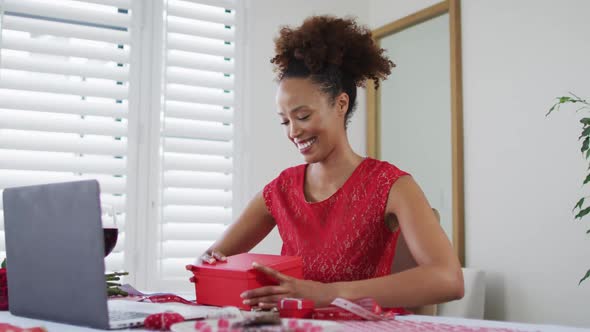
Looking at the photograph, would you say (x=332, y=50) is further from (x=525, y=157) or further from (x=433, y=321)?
(x=525, y=157)

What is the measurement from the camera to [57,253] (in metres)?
0.79

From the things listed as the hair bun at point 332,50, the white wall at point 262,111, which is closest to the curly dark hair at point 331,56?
the hair bun at point 332,50

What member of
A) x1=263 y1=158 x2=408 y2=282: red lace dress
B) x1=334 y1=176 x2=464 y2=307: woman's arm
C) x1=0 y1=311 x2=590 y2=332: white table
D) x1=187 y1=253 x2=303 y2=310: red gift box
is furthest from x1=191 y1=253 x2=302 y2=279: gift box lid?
x1=263 y1=158 x2=408 y2=282: red lace dress

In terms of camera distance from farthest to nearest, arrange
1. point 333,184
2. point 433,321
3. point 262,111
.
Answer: point 262,111
point 333,184
point 433,321

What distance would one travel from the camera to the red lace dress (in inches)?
58.5

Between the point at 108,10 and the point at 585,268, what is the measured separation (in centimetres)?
275

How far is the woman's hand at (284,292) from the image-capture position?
96cm

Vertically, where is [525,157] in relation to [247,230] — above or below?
above

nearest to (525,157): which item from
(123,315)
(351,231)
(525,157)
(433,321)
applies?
(525,157)

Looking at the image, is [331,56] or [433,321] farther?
[331,56]

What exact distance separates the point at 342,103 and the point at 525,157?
1.49 meters

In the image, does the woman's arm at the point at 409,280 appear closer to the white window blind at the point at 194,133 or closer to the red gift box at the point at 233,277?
the red gift box at the point at 233,277

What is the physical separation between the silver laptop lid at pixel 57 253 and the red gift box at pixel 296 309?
0.25 metres

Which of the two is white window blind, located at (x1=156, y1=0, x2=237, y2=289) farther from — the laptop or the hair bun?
the laptop
